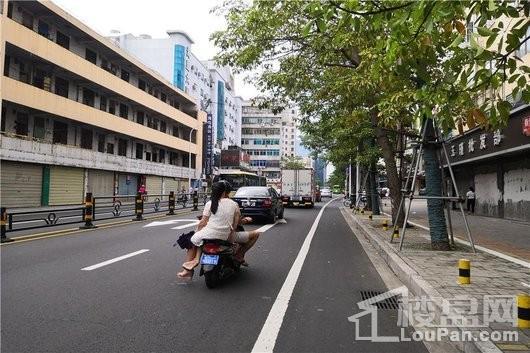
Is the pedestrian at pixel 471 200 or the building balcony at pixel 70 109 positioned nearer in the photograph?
the building balcony at pixel 70 109

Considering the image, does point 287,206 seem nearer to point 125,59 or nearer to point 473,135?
point 473,135

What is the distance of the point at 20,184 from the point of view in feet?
82.9

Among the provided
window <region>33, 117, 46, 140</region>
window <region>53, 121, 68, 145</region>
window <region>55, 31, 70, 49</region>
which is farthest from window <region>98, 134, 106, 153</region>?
window <region>55, 31, 70, 49</region>

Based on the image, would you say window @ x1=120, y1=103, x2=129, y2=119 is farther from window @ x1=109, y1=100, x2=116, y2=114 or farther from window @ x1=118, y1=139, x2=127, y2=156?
window @ x1=118, y1=139, x2=127, y2=156

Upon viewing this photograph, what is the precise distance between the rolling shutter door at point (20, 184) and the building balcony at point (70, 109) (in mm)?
3565

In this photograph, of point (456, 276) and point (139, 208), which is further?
point (139, 208)

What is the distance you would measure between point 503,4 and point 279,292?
4.52 metres

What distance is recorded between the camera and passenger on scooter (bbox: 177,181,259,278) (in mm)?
6703

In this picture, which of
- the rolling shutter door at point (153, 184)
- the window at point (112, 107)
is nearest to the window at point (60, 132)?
the window at point (112, 107)

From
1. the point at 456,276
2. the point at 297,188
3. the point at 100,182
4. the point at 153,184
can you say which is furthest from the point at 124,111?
the point at 456,276

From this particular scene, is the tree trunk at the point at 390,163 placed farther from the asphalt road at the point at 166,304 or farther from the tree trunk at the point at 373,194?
the tree trunk at the point at 373,194

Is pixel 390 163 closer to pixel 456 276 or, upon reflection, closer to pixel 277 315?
pixel 456 276

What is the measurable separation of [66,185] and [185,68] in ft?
101

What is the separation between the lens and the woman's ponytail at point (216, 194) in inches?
270
